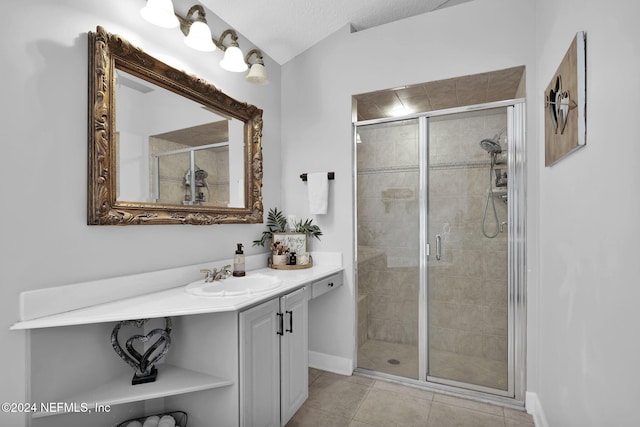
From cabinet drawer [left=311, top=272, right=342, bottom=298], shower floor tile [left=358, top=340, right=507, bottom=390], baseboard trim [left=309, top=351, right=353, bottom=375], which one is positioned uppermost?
cabinet drawer [left=311, top=272, right=342, bottom=298]

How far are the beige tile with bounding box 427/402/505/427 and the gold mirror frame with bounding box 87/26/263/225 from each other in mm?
1846

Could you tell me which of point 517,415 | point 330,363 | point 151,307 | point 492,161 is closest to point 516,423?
point 517,415

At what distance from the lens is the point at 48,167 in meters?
1.32

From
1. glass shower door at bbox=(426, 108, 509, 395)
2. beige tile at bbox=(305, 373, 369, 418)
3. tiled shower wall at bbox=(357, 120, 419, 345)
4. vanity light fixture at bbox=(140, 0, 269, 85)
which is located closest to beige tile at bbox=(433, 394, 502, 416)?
glass shower door at bbox=(426, 108, 509, 395)

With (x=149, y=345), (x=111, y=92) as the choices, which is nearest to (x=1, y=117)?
(x=111, y=92)

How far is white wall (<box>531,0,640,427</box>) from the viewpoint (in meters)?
0.82

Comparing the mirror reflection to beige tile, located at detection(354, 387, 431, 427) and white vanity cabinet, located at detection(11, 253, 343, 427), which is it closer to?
white vanity cabinet, located at detection(11, 253, 343, 427)

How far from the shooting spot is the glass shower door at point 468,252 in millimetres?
2197

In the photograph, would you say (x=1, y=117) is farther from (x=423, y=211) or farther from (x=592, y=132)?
(x=423, y=211)

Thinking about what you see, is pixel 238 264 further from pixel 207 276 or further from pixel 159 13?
pixel 159 13

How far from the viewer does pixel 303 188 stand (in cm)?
276

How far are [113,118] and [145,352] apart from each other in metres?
1.14

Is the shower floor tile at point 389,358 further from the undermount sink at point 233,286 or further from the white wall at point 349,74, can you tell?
the undermount sink at point 233,286

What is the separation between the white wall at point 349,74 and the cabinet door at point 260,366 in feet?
3.19
